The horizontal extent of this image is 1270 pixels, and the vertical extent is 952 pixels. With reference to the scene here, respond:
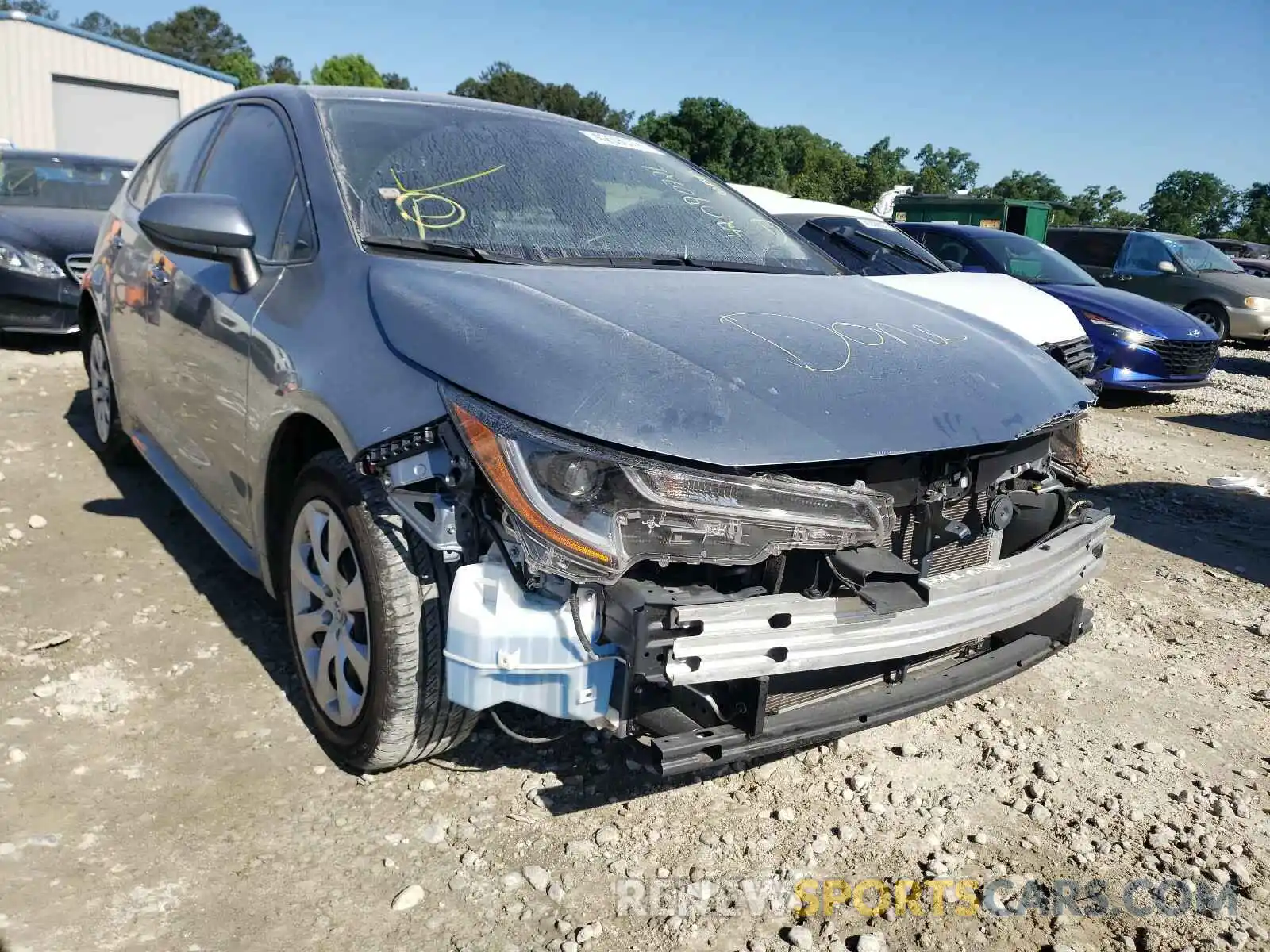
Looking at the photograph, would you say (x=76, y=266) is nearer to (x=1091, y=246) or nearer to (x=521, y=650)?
(x=521, y=650)

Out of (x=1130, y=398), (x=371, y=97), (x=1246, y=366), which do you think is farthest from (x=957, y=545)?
(x=1246, y=366)

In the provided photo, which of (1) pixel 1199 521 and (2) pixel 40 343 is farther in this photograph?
(2) pixel 40 343

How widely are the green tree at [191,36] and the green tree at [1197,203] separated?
7375cm

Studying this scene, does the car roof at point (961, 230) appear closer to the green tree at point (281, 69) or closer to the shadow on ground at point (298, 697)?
the shadow on ground at point (298, 697)

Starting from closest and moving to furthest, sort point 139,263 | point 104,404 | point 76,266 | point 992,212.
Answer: point 139,263 → point 104,404 → point 76,266 → point 992,212

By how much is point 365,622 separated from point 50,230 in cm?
671

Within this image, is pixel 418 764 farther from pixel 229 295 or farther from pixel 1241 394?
pixel 1241 394

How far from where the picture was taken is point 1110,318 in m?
8.42

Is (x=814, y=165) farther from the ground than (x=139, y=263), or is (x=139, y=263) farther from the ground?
(x=814, y=165)

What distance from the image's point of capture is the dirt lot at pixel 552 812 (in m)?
2.00

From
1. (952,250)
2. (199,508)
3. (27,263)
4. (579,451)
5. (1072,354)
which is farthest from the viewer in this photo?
(952,250)

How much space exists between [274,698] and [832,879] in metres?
1.60

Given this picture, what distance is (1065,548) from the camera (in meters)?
2.54

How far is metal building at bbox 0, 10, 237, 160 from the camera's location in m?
20.4
